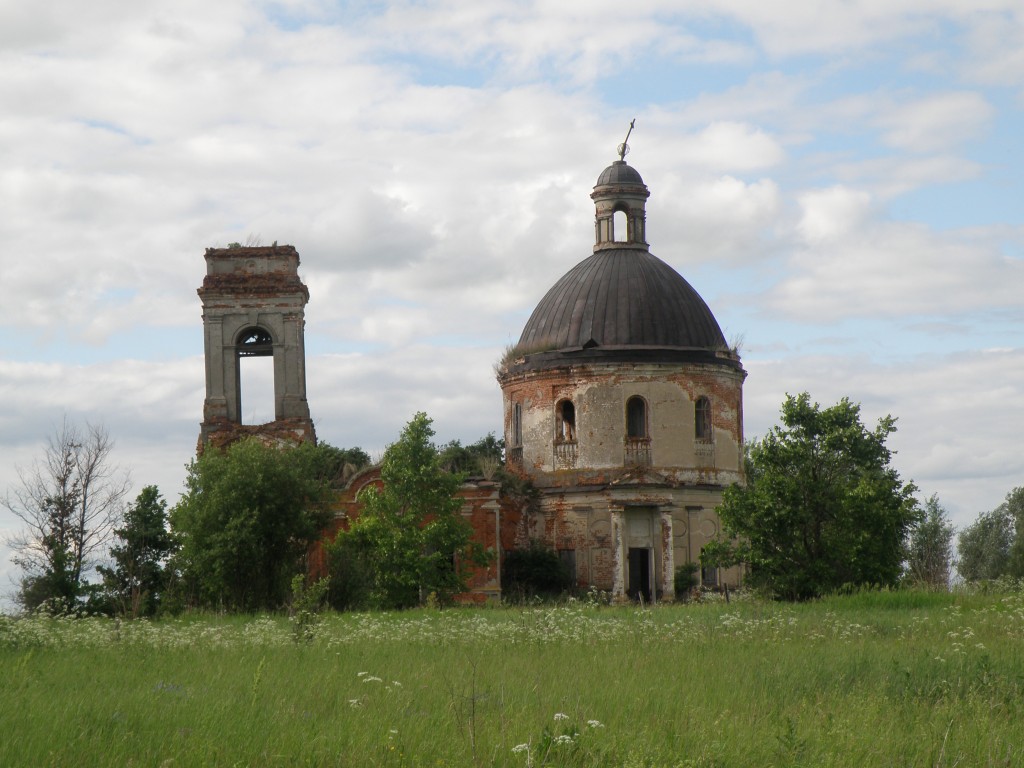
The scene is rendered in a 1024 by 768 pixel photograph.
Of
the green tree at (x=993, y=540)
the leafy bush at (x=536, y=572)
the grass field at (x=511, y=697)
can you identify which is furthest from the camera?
the green tree at (x=993, y=540)

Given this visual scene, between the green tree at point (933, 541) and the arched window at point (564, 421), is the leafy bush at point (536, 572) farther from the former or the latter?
the green tree at point (933, 541)

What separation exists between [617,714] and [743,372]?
32.4 meters

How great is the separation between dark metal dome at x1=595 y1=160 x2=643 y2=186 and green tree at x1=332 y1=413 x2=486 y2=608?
42.0ft

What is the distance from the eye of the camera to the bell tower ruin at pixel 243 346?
123 ft

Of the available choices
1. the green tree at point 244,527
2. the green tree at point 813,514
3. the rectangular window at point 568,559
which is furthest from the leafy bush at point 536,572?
the green tree at point 813,514

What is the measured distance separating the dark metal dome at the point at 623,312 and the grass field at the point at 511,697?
22828mm

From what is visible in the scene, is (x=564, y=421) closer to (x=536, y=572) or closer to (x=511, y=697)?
(x=536, y=572)

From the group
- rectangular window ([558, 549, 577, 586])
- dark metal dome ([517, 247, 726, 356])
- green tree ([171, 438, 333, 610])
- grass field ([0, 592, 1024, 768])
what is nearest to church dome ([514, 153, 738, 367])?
dark metal dome ([517, 247, 726, 356])

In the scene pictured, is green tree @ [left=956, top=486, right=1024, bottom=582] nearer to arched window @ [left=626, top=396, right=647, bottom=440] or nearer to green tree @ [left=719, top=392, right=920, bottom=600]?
arched window @ [left=626, top=396, right=647, bottom=440]

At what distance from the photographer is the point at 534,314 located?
43.5 metres

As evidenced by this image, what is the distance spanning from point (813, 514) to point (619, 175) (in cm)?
1888

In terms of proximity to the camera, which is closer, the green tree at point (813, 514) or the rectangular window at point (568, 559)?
the green tree at point (813, 514)

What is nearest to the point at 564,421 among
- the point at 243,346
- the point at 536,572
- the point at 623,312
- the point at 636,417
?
the point at 636,417

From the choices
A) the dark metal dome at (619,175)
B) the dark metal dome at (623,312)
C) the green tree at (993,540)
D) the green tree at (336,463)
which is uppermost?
the dark metal dome at (619,175)
